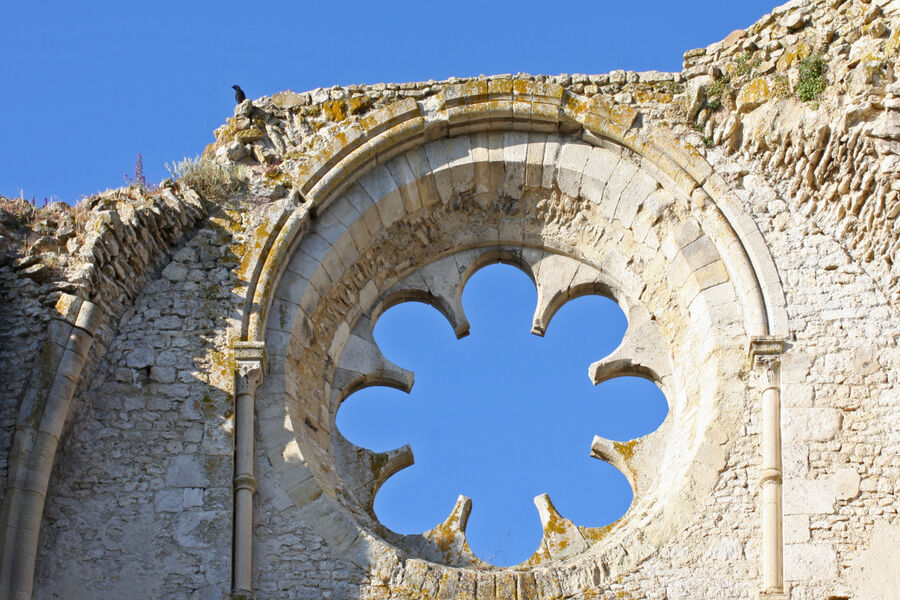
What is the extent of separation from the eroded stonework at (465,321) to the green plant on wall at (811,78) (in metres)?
0.03

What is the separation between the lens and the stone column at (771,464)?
14.3 meters

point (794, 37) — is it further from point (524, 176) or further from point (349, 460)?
point (349, 460)

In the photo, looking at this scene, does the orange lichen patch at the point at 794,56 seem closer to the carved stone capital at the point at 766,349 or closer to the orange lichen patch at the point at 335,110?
the carved stone capital at the point at 766,349

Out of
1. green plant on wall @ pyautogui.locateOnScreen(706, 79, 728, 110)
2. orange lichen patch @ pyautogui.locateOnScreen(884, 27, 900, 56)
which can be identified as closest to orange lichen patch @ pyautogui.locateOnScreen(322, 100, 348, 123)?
green plant on wall @ pyautogui.locateOnScreen(706, 79, 728, 110)

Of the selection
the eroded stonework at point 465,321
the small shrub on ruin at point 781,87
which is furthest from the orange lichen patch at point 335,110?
the small shrub on ruin at point 781,87

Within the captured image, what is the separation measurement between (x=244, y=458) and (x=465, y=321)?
2736 mm

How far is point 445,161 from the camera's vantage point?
55.4ft

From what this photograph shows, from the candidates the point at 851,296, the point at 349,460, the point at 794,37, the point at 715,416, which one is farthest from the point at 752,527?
the point at 794,37

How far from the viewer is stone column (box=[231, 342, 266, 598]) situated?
573 inches

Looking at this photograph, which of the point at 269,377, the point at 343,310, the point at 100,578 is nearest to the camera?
the point at 100,578

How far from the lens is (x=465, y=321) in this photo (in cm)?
1691

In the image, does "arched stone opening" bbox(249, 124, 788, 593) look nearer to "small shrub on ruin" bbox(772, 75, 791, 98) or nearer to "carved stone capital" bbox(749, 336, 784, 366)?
"carved stone capital" bbox(749, 336, 784, 366)

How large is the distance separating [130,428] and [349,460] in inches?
75.3

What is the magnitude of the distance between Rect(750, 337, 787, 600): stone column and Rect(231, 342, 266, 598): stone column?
385cm
